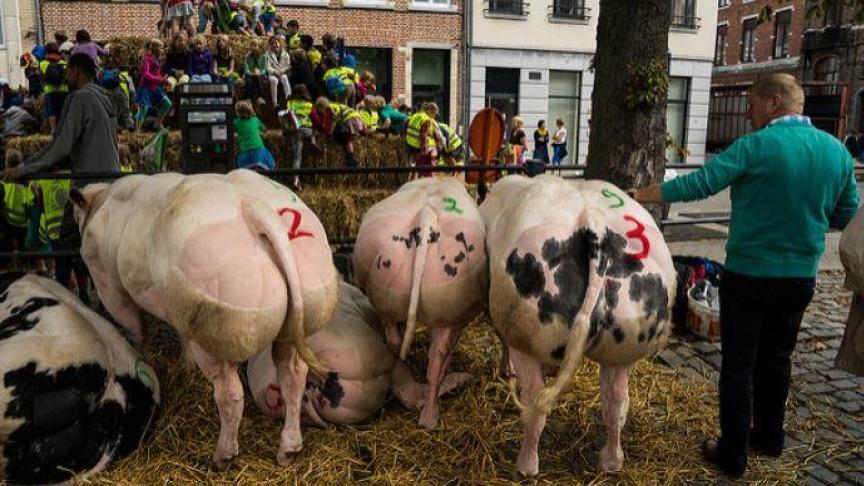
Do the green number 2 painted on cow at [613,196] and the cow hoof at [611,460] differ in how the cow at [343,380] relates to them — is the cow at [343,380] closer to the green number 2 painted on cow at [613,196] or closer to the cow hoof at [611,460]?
the cow hoof at [611,460]

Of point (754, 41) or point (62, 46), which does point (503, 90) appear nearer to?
point (62, 46)

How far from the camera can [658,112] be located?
5.87 m

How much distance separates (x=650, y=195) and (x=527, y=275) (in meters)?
0.95

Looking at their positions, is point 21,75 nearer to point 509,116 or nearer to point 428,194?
point 509,116

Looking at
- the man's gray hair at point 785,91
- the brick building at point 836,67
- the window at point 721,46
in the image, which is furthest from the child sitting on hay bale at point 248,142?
the window at point 721,46

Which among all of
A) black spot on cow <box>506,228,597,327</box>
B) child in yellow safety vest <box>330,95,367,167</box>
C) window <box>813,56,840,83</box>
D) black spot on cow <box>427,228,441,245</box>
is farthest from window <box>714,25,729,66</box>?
black spot on cow <box>506,228,597,327</box>

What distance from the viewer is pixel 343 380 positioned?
3.55 meters

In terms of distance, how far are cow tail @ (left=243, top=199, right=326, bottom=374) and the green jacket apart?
1.84 m

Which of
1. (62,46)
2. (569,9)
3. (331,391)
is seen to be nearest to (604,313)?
(331,391)

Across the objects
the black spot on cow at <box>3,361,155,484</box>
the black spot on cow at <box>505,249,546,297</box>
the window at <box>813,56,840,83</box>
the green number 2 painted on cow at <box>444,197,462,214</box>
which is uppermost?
the window at <box>813,56,840,83</box>

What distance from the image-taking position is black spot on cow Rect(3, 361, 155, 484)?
3.03 meters

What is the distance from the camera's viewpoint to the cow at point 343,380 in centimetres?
353

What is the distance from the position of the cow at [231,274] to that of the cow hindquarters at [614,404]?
51.8 inches

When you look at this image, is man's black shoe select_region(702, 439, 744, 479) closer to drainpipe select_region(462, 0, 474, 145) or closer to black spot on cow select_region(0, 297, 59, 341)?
black spot on cow select_region(0, 297, 59, 341)
